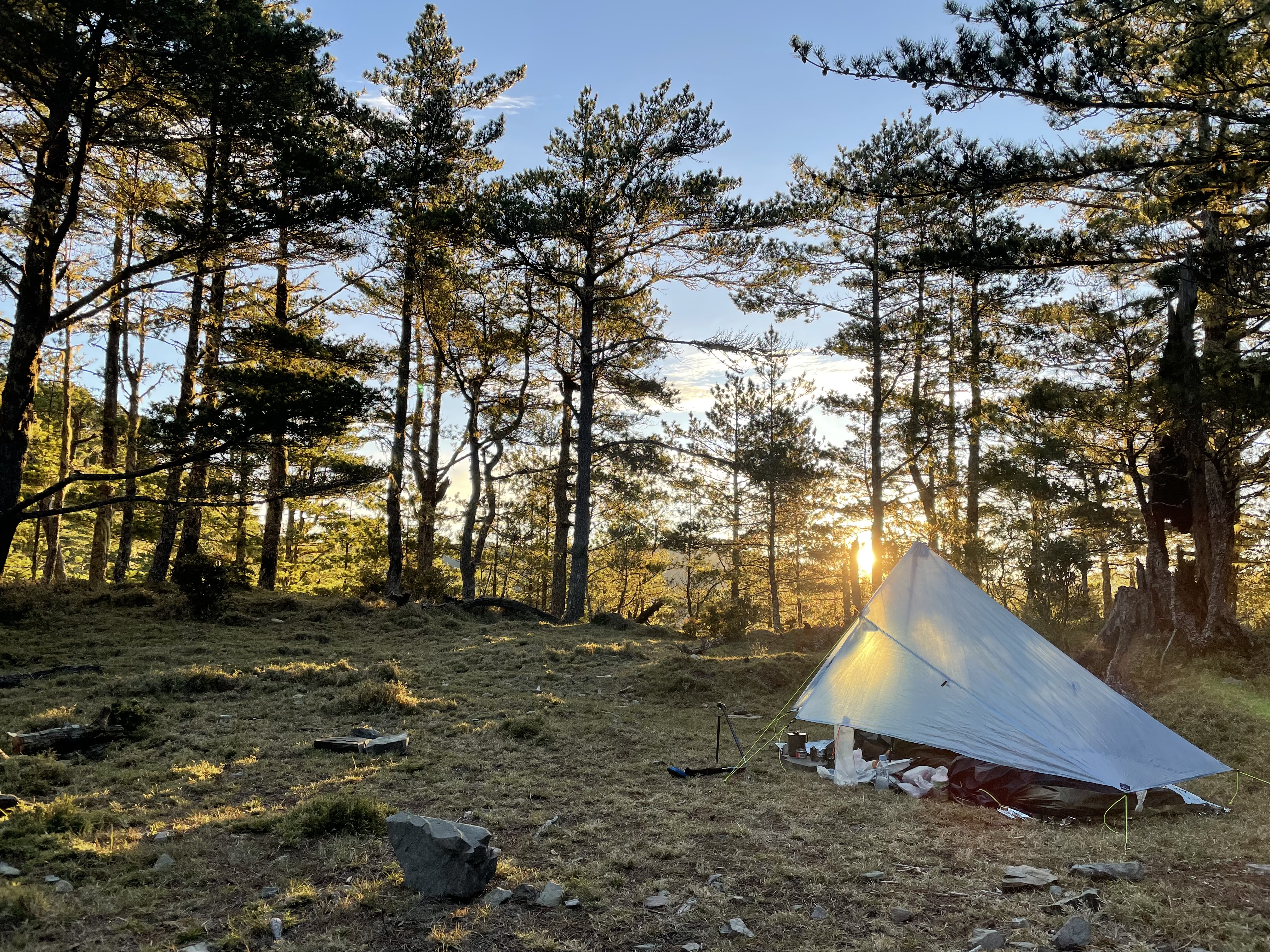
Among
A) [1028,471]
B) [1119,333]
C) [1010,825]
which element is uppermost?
[1119,333]

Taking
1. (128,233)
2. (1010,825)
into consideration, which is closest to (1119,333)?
(1010,825)

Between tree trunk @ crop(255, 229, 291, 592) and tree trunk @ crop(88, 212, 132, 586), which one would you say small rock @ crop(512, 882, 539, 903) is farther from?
tree trunk @ crop(88, 212, 132, 586)

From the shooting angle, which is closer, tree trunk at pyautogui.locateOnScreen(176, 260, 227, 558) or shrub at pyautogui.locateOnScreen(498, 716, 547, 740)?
shrub at pyautogui.locateOnScreen(498, 716, 547, 740)

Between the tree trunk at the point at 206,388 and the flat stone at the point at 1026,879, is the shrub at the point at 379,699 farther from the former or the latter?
the tree trunk at the point at 206,388

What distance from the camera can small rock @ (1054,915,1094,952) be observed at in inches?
134

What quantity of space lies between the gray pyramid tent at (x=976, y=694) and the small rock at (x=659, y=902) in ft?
12.4

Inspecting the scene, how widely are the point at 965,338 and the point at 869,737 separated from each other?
13.6 meters

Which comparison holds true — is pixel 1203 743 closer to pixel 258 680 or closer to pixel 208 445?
pixel 258 680

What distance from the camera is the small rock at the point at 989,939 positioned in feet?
11.3

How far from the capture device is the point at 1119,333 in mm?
12672

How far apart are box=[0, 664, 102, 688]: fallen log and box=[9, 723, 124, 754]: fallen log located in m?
2.45

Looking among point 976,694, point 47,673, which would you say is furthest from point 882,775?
point 47,673

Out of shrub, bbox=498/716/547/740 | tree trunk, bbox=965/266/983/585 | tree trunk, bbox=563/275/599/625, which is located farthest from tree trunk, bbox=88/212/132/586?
tree trunk, bbox=965/266/983/585

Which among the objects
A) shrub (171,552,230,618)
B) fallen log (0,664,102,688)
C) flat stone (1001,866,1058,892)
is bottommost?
flat stone (1001,866,1058,892)
